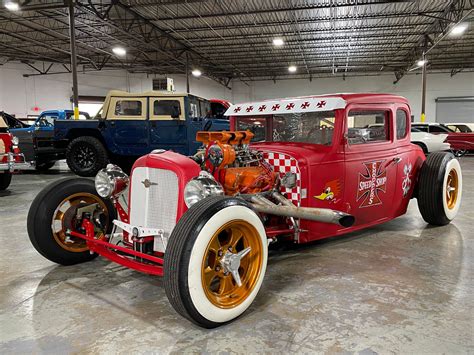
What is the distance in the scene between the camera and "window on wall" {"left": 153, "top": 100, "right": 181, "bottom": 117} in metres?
8.83

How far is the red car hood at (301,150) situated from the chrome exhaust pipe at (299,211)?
380 mm

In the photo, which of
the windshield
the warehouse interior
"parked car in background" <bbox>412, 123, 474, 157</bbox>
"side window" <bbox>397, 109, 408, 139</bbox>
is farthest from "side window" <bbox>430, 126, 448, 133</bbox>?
the windshield

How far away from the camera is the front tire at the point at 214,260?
2059 millimetres

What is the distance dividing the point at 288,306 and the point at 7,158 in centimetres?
659

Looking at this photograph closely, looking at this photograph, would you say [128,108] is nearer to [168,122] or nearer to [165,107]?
[165,107]

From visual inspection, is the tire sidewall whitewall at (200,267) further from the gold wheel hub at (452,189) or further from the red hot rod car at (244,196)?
the gold wheel hub at (452,189)

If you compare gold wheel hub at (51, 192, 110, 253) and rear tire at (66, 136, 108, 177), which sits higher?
rear tire at (66, 136, 108, 177)

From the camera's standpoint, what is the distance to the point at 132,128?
29.8 ft

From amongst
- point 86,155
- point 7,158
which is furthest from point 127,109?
point 7,158

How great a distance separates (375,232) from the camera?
4.39 meters

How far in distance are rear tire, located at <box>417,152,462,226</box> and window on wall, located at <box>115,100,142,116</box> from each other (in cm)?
669

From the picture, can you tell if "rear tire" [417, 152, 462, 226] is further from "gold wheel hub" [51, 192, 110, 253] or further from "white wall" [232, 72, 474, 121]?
"white wall" [232, 72, 474, 121]

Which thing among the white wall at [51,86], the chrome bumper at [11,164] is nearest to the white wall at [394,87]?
the white wall at [51,86]

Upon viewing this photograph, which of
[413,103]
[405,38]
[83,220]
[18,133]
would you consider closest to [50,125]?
[18,133]
